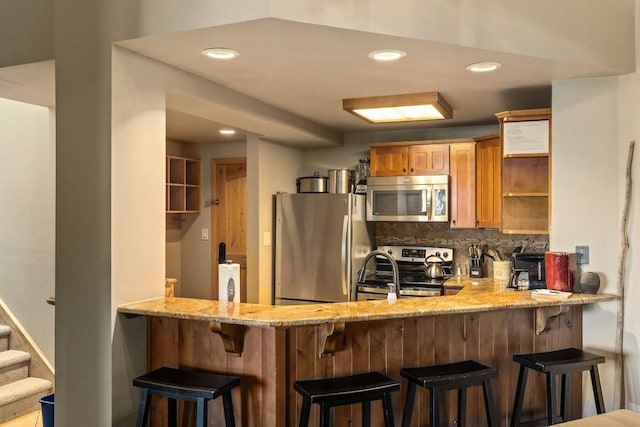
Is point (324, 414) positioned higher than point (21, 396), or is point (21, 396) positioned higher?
point (324, 414)

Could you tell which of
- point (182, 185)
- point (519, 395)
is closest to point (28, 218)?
point (182, 185)

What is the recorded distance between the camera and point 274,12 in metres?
2.03

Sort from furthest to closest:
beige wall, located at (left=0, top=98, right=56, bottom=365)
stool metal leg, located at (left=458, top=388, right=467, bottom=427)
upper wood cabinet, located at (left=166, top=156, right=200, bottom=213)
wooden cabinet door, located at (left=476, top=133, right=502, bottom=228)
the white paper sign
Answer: upper wood cabinet, located at (left=166, top=156, right=200, bottom=213)
wooden cabinet door, located at (left=476, top=133, right=502, bottom=228)
beige wall, located at (left=0, top=98, right=56, bottom=365)
the white paper sign
stool metal leg, located at (left=458, top=388, right=467, bottom=427)

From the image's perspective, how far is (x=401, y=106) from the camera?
349 cm

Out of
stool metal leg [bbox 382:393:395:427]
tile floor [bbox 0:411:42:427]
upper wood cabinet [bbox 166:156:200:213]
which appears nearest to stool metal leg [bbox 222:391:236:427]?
stool metal leg [bbox 382:393:395:427]

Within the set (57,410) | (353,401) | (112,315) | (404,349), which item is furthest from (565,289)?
(57,410)

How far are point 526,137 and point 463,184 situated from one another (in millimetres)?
1140

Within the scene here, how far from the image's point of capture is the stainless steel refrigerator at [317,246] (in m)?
4.56

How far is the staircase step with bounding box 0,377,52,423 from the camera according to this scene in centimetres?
348

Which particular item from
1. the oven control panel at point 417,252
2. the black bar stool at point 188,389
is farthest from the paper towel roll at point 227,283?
the oven control panel at point 417,252

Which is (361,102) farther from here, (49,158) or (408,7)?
(49,158)

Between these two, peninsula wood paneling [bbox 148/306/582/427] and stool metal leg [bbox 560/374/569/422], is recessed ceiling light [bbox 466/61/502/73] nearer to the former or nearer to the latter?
peninsula wood paneling [bbox 148/306/582/427]

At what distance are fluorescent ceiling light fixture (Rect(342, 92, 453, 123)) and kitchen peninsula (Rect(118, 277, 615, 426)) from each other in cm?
141

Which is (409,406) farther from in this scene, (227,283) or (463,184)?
(463,184)
